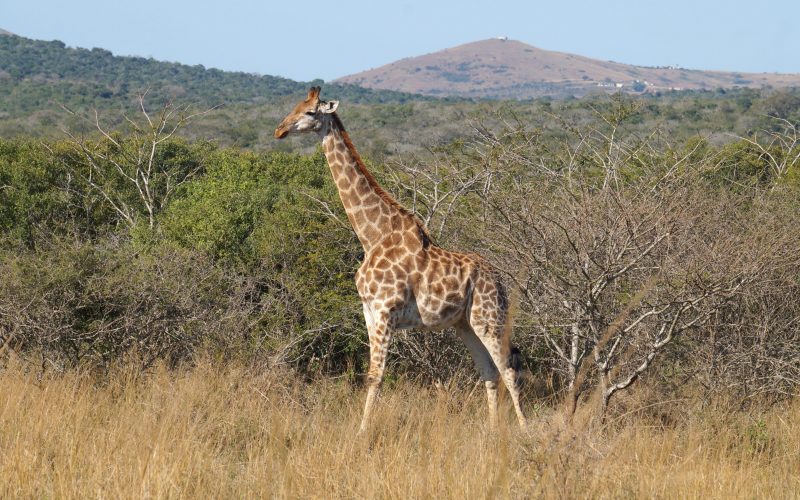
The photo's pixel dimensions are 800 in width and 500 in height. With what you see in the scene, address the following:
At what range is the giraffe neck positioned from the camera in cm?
759

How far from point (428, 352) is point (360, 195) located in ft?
5.97

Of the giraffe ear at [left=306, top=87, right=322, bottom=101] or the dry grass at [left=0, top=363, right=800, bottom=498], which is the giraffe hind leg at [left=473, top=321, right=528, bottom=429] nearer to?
the dry grass at [left=0, top=363, right=800, bottom=498]

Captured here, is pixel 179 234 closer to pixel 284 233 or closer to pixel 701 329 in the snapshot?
pixel 284 233

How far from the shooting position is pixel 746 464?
20.9ft

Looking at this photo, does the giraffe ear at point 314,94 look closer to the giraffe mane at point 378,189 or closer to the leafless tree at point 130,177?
the giraffe mane at point 378,189

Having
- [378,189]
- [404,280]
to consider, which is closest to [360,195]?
[378,189]

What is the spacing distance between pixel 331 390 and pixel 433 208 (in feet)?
5.87

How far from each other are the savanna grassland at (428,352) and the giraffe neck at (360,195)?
0.64 m

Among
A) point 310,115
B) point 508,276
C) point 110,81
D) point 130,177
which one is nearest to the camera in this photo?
point 310,115

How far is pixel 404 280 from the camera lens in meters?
7.22

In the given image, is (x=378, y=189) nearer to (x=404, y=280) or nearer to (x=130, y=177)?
(x=404, y=280)

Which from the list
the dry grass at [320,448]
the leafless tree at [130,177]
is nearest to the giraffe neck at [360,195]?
the dry grass at [320,448]

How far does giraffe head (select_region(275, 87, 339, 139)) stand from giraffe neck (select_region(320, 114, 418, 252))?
9 centimetres

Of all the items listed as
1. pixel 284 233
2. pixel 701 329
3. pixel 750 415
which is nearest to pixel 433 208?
pixel 284 233
